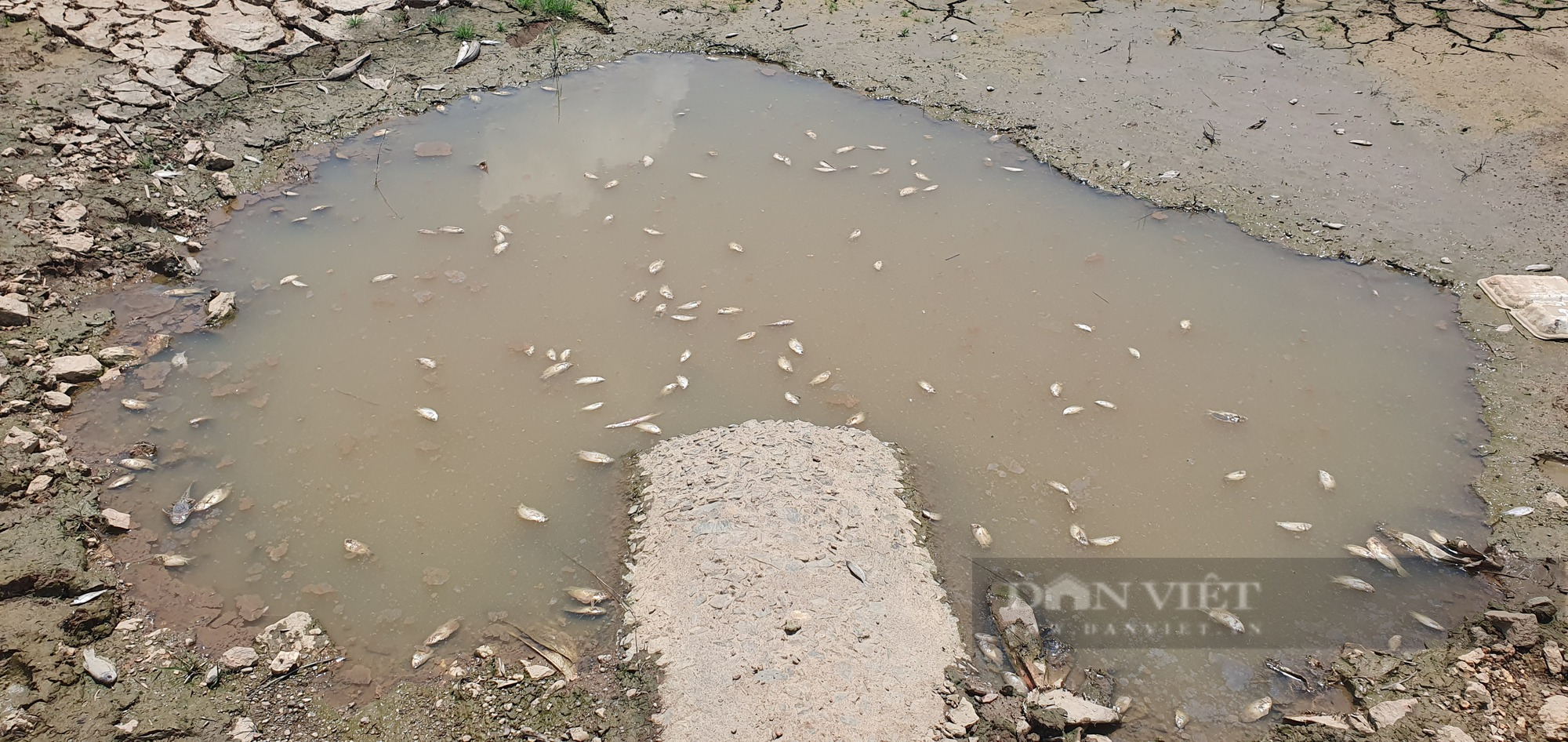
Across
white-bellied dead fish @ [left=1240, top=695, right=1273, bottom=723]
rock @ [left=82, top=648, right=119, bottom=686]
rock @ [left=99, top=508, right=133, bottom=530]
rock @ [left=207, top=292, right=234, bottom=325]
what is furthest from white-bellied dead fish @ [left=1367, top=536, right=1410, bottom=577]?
rock @ [left=207, top=292, right=234, bottom=325]

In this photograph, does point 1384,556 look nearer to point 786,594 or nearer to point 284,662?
point 786,594

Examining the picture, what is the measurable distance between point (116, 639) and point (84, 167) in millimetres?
3561

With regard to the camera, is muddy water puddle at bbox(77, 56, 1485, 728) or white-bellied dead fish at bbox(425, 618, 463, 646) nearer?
white-bellied dead fish at bbox(425, 618, 463, 646)

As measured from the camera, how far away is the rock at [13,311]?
4168 mm

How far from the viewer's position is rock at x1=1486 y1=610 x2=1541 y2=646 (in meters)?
3.10

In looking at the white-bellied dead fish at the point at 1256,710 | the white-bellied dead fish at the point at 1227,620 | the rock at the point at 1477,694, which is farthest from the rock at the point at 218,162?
the rock at the point at 1477,694

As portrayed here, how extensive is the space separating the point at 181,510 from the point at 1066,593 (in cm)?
385

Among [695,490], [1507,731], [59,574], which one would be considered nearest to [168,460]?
[59,574]

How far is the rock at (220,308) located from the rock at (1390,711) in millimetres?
5611

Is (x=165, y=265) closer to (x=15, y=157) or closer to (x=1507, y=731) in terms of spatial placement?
(x=15, y=157)

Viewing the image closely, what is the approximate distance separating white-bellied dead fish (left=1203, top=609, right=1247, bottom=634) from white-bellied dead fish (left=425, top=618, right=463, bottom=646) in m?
3.00

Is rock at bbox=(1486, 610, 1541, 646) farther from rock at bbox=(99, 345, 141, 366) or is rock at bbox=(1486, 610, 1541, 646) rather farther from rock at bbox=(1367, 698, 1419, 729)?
rock at bbox=(99, 345, 141, 366)

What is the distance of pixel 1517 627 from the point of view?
3148 millimetres

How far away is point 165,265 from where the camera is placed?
4.85 meters
